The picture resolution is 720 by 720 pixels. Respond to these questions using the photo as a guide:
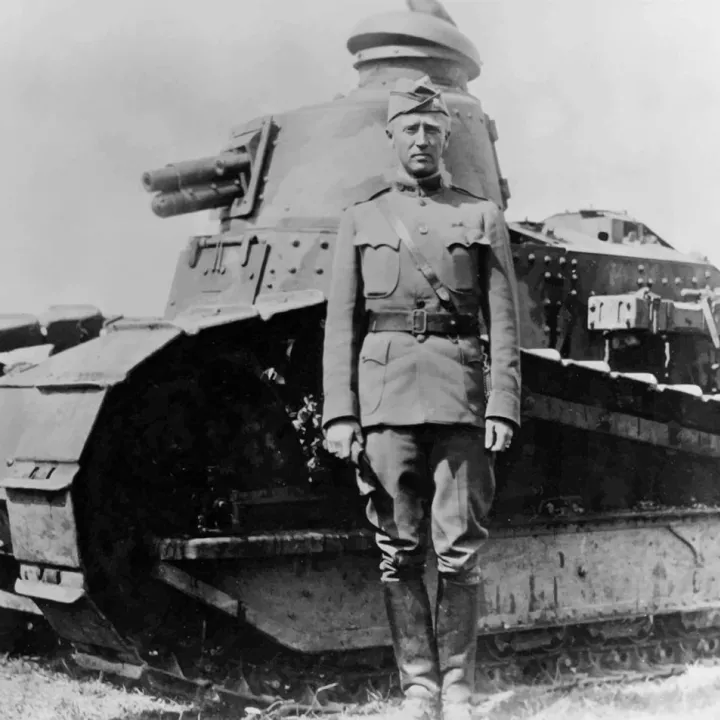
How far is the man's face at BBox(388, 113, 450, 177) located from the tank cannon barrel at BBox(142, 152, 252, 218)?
9.65 ft

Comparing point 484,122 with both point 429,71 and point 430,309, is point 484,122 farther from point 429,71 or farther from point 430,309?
point 430,309

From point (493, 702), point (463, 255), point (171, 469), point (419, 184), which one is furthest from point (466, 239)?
point (493, 702)

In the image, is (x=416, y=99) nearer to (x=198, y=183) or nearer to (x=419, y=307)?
(x=419, y=307)

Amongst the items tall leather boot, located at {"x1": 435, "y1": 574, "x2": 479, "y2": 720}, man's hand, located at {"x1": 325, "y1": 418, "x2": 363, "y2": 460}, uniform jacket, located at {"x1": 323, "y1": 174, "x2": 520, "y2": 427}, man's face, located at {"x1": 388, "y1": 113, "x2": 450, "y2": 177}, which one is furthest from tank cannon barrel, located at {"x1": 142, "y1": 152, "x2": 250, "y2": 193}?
tall leather boot, located at {"x1": 435, "y1": 574, "x2": 479, "y2": 720}

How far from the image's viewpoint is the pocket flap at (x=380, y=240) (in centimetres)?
545

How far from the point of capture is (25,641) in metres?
8.31

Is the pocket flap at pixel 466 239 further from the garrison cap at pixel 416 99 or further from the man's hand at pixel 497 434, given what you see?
the man's hand at pixel 497 434

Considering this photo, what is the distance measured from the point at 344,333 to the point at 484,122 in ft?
11.3

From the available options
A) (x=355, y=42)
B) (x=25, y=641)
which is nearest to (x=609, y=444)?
(x=355, y=42)

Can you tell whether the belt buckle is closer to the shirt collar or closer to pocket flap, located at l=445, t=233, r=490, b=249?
pocket flap, located at l=445, t=233, r=490, b=249

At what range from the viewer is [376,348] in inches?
214

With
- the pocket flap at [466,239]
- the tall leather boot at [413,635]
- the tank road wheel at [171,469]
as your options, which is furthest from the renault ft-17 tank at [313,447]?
the tall leather boot at [413,635]

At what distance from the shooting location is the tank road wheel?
6012 millimetres

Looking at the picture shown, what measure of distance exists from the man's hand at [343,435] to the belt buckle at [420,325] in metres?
0.49
